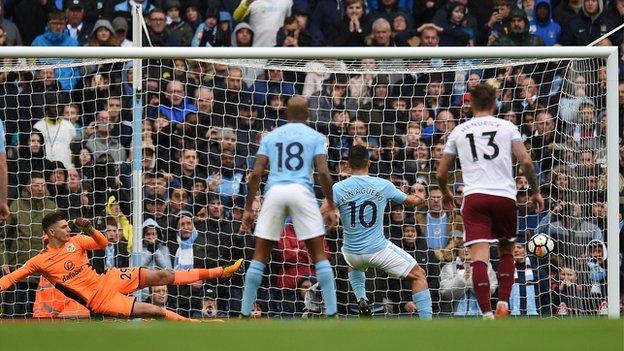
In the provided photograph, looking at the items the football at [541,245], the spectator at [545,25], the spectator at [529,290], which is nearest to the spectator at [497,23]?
the spectator at [545,25]

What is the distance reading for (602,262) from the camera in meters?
14.2

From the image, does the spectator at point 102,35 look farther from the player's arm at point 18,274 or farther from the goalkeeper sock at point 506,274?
the goalkeeper sock at point 506,274

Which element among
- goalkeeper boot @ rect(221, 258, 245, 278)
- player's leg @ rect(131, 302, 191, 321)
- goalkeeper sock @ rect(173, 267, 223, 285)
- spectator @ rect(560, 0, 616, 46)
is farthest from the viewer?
spectator @ rect(560, 0, 616, 46)

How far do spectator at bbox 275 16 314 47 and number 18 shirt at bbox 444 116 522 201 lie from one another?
556 cm

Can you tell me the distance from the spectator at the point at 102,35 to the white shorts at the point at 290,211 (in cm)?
541

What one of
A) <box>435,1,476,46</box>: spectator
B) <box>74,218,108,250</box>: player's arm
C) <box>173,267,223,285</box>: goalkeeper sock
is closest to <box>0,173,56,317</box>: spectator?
<box>74,218,108,250</box>: player's arm

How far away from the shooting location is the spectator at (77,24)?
55.8ft

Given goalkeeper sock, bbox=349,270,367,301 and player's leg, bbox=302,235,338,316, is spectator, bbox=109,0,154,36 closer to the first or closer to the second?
goalkeeper sock, bbox=349,270,367,301

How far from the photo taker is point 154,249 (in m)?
14.1

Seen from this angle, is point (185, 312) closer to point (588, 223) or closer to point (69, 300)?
point (69, 300)

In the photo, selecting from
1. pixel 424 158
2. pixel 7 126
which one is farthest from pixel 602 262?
pixel 7 126

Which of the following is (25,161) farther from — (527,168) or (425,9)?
(425,9)

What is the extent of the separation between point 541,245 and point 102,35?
590 cm

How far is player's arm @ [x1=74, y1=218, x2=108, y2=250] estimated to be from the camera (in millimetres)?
13117
